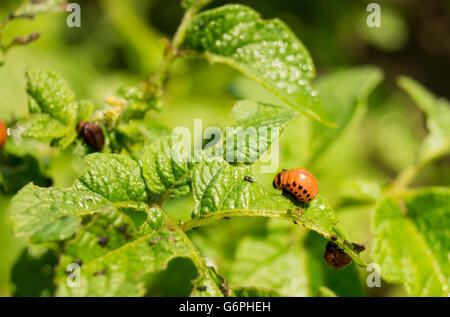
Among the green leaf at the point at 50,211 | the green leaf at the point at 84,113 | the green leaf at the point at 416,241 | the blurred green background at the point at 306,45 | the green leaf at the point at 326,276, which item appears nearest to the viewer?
the green leaf at the point at 50,211

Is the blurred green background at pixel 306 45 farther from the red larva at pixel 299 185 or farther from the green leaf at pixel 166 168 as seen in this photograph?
the green leaf at pixel 166 168

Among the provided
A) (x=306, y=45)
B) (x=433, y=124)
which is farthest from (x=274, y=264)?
(x=306, y=45)

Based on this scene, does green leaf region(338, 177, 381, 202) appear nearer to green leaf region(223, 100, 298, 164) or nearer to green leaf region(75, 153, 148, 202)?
green leaf region(223, 100, 298, 164)

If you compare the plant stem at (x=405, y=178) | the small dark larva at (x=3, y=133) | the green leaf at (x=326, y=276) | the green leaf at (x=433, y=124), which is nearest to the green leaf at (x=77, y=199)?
the small dark larva at (x=3, y=133)

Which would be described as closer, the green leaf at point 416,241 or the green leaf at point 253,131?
the green leaf at point 253,131

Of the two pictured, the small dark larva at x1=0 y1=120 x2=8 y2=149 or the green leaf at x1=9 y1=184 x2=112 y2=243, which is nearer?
the green leaf at x1=9 y1=184 x2=112 y2=243

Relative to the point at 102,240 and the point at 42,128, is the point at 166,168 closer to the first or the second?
the point at 102,240

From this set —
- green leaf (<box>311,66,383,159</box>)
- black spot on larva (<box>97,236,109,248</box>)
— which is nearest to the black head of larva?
black spot on larva (<box>97,236,109,248</box>)

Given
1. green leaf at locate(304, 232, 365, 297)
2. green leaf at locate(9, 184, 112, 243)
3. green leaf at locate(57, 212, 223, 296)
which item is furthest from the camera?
green leaf at locate(304, 232, 365, 297)
